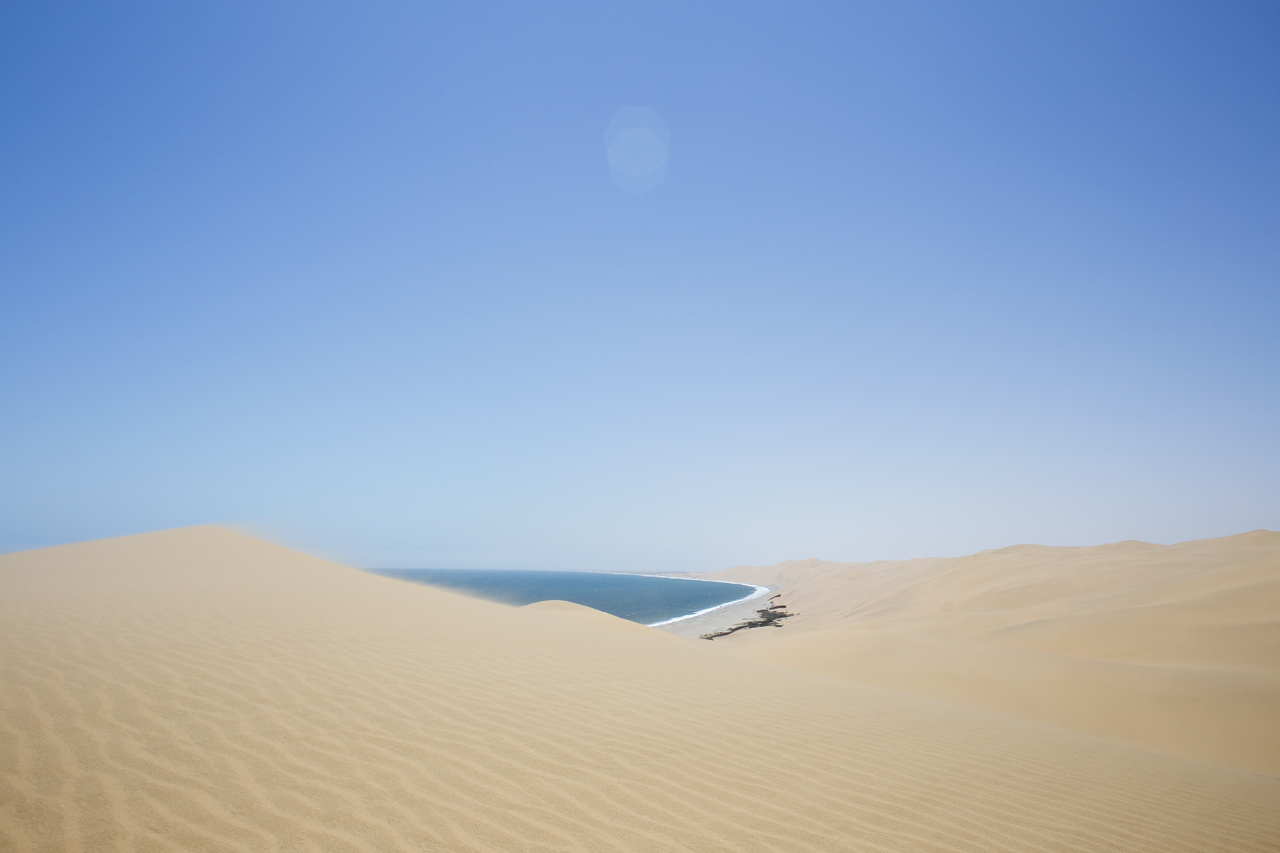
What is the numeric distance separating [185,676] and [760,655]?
13664mm

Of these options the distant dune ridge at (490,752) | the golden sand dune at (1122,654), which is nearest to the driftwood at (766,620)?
the golden sand dune at (1122,654)

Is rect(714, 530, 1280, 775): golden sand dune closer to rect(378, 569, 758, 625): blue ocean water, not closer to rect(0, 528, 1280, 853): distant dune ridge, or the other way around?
rect(0, 528, 1280, 853): distant dune ridge

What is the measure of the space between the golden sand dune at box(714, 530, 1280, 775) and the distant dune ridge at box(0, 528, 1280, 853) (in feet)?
1.66

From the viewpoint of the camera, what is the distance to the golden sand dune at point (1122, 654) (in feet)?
29.8

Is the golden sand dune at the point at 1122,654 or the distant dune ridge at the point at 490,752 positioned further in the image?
the golden sand dune at the point at 1122,654

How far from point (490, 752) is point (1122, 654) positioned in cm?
1590

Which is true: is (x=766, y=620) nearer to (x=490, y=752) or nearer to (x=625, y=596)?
(x=490, y=752)

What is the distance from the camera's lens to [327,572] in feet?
54.7

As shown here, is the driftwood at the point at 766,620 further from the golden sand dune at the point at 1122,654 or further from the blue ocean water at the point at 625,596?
the golden sand dune at the point at 1122,654

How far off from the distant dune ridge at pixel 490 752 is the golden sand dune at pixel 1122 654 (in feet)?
1.66

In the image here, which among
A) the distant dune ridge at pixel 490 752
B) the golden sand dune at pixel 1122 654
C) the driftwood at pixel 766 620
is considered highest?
the distant dune ridge at pixel 490 752

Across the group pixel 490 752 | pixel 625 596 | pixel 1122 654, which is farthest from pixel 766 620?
pixel 625 596

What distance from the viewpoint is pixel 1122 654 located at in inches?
526

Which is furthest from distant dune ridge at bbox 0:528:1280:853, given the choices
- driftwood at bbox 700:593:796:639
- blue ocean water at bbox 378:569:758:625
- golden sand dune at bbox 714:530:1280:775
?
driftwood at bbox 700:593:796:639
